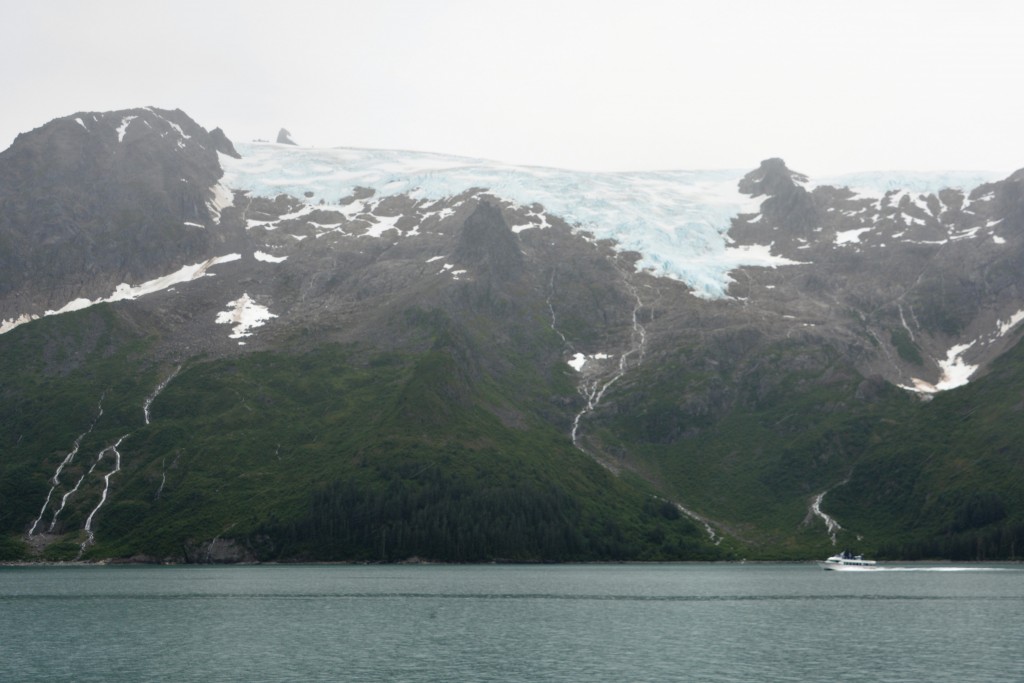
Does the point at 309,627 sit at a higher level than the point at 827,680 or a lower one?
lower

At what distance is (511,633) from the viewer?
11956cm

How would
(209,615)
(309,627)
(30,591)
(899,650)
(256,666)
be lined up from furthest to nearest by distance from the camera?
(30,591), (209,615), (309,627), (899,650), (256,666)

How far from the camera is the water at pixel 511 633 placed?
306ft

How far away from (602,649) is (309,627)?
38038 millimetres

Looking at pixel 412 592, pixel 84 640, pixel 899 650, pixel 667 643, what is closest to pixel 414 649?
pixel 667 643

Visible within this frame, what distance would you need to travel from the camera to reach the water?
9331 centimetres

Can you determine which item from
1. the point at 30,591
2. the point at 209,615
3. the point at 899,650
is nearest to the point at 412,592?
the point at 209,615

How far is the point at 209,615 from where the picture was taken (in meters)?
136

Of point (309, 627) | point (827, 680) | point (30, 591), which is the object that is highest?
point (827, 680)

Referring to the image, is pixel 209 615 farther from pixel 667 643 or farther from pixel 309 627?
pixel 667 643

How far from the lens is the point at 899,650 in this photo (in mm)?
104250

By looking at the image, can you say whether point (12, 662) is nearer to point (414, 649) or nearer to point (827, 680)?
point (414, 649)

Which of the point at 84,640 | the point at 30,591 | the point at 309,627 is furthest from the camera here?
the point at 30,591

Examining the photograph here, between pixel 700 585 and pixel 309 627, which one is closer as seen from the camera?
pixel 309 627
